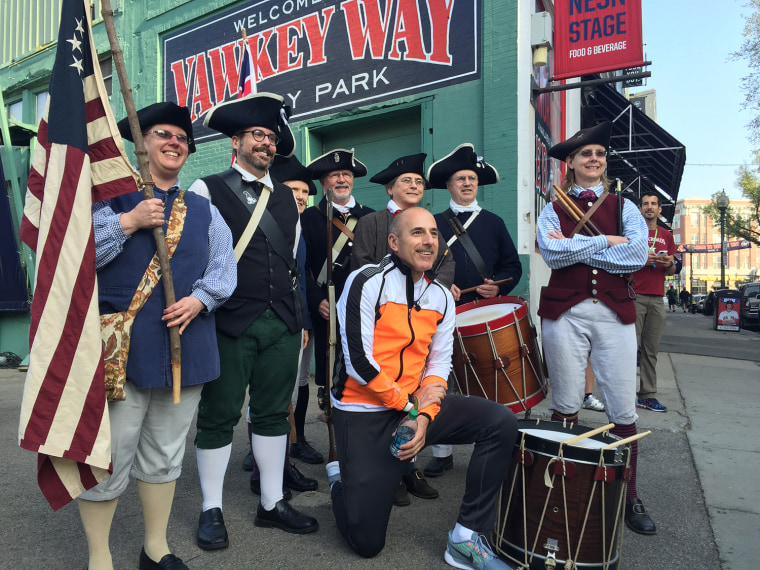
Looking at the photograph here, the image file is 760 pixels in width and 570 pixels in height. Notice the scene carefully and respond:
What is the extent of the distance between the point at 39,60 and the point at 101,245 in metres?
13.5

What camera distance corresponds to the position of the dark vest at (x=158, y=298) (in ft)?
8.04

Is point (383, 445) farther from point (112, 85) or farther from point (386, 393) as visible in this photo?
point (112, 85)

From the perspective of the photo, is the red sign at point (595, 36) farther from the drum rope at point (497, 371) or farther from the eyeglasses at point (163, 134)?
the eyeglasses at point (163, 134)

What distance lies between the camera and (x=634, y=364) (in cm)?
328

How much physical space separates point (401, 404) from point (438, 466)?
1439 mm

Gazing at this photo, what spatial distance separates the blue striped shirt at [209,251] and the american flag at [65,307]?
0.09 meters

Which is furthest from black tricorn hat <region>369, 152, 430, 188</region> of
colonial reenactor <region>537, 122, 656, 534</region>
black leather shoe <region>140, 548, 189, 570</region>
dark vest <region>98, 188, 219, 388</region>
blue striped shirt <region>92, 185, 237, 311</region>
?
black leather shoe <region>140, 548, 189, 570</region>

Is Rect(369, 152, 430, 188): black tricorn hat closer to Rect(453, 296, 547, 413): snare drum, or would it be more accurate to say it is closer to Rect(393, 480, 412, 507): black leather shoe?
Rect(453, 296, 547, 413): snare drum

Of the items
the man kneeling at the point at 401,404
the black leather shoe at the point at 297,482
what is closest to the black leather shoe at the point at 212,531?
the man kneeling at the point at 401,404

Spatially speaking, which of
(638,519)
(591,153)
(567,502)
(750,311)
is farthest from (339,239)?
(750,311)

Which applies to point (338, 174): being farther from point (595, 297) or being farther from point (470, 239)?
point (595, 297)

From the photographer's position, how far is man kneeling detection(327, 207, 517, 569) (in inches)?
108

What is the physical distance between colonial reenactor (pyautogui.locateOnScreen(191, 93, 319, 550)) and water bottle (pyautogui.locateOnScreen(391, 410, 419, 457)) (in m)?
0.79

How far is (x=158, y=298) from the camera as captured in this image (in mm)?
2512
